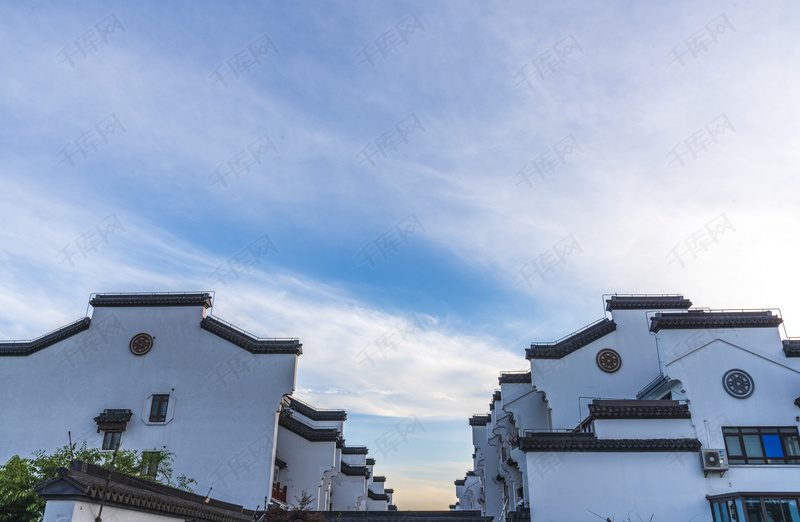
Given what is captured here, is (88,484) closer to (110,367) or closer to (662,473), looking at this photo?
(662,473)

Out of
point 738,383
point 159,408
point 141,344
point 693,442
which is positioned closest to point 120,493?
point 693,442

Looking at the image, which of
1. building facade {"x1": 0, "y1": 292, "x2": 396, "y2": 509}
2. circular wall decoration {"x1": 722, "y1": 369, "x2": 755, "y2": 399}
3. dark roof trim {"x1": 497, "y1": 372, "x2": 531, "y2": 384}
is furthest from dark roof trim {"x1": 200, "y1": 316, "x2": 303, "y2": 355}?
circular wall decoration {"x1": 722, "y1": 369, "x2": 755, "y2": 399}

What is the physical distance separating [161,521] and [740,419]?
1852cm

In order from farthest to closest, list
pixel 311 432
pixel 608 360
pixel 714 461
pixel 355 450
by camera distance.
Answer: pixel 355 450
pixel 311 432
pixel 608 360
pixel 714 461

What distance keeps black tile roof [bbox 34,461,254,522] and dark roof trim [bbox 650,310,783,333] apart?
1667cm

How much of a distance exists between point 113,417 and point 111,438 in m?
0.94

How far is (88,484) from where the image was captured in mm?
8898

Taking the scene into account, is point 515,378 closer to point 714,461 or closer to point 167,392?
point 714,461

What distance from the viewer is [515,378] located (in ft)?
97.6

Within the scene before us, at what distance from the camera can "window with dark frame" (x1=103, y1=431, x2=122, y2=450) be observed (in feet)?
84.4

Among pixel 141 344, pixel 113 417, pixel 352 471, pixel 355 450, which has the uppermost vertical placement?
pixel 141 344

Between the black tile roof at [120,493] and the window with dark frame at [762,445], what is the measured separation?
16.5 metres

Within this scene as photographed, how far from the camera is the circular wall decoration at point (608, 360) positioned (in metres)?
26.7

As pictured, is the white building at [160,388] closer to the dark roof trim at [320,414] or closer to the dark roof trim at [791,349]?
the dark roof trim at [320,414]
